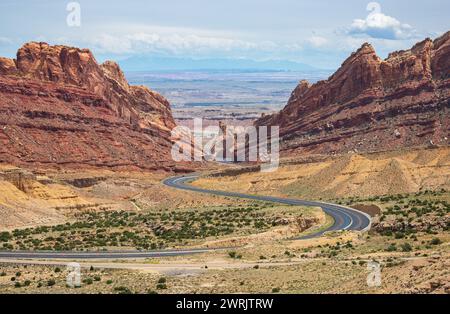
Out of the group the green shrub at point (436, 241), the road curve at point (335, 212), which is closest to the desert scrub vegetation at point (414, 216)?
the road curve at point (335, 212)

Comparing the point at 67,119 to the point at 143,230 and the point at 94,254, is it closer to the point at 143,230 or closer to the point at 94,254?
the point at 143,230

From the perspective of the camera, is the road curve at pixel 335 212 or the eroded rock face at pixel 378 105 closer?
the road curve at pixel 335 212

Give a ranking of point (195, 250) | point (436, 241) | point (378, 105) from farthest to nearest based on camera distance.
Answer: point (378, 105) → point (195, 250) → point (436, 241)

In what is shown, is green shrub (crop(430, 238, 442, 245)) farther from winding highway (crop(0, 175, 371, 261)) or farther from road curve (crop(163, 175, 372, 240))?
winding highway (crop(0, 175, 371, 261))

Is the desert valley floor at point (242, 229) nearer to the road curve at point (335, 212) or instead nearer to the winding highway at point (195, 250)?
the road curve at point (335, 212)

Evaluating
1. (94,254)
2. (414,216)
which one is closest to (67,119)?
(94,254)

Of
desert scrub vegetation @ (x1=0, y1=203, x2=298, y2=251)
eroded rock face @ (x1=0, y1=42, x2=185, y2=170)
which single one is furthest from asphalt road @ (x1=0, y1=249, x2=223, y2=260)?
eroded rock face @ (x1=0, y1=42, x2=185, y2=170)

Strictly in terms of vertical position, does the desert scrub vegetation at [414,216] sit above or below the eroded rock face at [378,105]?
below
